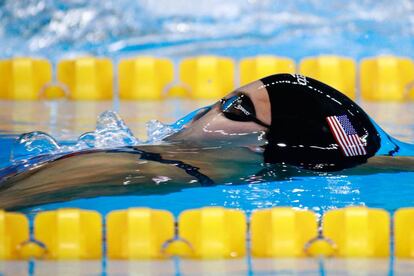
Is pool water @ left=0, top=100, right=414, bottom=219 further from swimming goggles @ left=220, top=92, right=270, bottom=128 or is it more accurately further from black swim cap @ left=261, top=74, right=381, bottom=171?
swimming goggles @ left=220, top=92, right=270, bottom=128

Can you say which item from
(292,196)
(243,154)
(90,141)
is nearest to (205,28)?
(90,141)

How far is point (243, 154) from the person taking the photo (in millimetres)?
4605

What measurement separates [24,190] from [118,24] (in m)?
5.98

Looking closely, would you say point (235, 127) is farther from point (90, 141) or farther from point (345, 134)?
point (90, 141)

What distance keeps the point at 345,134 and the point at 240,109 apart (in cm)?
53

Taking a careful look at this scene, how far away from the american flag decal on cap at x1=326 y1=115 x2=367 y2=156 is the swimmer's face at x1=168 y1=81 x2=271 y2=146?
1.04ft

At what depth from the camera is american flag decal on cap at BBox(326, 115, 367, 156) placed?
4.55 metres

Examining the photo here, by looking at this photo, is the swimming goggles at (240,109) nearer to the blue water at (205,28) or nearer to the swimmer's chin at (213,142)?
the swimmer's chin at (213,142)

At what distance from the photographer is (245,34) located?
9.85m

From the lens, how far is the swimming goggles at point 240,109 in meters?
4.70

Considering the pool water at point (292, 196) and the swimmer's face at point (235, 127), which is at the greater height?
the swimmer's face at point (235, 127)

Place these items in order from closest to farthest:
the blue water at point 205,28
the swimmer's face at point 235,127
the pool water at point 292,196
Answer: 1. the pool water at point 292,196
2. the swimmer's face at point 235,127
3. the blue water at point 205,28

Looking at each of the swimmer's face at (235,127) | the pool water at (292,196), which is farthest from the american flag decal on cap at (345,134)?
the swimmer's face at (235,127)

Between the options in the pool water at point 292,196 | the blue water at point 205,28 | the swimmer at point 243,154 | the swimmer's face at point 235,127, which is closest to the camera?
the pool water at point 292,196
